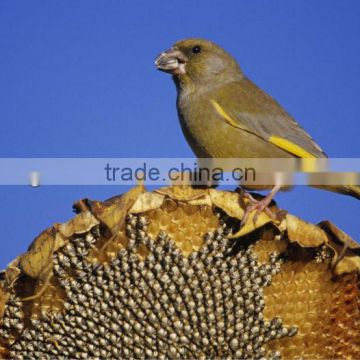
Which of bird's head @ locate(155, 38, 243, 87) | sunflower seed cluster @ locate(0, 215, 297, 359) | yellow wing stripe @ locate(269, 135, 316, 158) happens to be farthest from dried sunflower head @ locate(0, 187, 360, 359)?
bird's head @ locate(155, 38, 243, 87)

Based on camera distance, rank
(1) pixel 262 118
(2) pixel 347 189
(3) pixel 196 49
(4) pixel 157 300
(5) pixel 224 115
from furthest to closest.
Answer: (3) pixel 196 49 < (1) pixel 262 118 < (5) pixel 224 115 < (2) pixel 347 189 < (4) pixel 157 300

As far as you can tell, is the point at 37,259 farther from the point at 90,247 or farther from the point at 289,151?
the point at 289,151

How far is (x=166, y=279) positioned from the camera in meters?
2.40

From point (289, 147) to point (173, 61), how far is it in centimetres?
116

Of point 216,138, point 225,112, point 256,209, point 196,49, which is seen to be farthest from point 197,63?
point 256,209

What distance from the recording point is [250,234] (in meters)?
2.51

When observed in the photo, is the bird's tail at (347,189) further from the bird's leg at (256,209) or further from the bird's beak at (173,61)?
the bird's leg at (256,209)

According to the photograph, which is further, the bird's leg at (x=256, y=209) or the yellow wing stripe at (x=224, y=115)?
the yellow wing stripe at (x=224, y=115)

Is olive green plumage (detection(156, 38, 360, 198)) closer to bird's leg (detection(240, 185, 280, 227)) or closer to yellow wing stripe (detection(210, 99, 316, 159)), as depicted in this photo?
yellow wing stripe (detection(210, 99, 316, 159))

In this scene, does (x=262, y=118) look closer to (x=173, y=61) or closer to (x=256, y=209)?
(x=173, y=61)

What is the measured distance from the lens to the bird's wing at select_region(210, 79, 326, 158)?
16.6 feet

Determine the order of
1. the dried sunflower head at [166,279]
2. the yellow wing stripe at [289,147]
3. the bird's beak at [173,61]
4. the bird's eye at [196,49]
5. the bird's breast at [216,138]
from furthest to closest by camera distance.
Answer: the bird's eye at [196,49], the bird's beak at [173,61], the yellow wing stripe at [289,147], the bird's breast at [216,138], the dried sunflower head at [166,279]

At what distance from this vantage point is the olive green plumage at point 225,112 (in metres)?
4.90

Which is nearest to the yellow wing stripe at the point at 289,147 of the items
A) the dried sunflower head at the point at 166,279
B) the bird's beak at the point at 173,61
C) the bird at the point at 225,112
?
the bird at the point at 225,112
